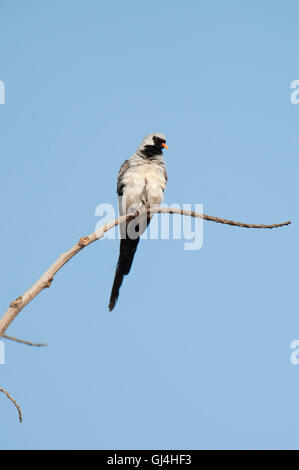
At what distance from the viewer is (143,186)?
794cm

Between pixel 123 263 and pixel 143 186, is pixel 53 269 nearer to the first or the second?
pixel 123 263

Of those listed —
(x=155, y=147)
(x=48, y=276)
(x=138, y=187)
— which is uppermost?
(x=155, y=147)

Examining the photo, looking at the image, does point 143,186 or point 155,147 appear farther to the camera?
point 155,147

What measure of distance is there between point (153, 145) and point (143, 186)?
0.97 meters

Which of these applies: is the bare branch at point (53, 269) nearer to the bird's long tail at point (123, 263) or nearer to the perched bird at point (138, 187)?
the bird's long tail at point (123, 263)

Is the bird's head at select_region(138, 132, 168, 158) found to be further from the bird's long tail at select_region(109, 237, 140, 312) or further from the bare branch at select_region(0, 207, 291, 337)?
the bare branch at select_region(0, 207, 291, 337)

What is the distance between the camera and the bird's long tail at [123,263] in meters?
6.41

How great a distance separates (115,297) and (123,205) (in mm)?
2198

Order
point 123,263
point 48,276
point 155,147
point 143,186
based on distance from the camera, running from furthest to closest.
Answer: point 155,147
point 143,186
point 123,263
point 48,276

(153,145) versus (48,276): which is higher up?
(153,145)

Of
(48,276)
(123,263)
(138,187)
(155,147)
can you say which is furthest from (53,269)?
(155,147)
